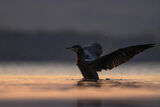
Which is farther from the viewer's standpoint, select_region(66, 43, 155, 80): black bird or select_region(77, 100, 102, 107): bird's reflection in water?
select_region(66, 43, 155, 80): black bird

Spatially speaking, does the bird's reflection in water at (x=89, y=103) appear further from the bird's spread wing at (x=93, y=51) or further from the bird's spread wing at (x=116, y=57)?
the bird's spread wing at (x=93, y=51)

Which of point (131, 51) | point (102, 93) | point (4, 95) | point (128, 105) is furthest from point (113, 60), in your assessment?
point (128, 105)

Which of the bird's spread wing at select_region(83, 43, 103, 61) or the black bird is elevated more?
the bird's spread wing at select_region(83, 43, 103, 61)

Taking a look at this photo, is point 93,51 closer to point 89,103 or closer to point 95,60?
point 95,60

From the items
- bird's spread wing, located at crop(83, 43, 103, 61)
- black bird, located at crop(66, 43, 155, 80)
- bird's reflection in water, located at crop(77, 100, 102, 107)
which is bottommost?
bird's reflection in water, located at crop(77, 100, 102, 107)

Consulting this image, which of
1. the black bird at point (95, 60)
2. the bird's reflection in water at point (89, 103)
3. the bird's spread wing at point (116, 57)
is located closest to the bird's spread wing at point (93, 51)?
the black bird at point (95, 60)

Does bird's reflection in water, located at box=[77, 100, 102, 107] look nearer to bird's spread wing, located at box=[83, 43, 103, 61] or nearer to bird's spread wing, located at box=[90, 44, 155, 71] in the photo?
bird's spread wing, located at box=[90, 44, 155, 71]

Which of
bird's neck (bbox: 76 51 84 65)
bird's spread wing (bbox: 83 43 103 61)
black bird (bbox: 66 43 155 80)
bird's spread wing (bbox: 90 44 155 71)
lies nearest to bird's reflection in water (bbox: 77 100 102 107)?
bird's spread wing (bbox: 90 44 155 71)

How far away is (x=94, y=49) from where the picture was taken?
1720cm

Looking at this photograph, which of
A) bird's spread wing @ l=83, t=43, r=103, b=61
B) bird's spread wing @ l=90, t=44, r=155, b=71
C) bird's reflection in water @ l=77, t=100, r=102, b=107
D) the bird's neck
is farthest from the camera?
bird's spread wing @ l=83, t=43, r=103, b=61

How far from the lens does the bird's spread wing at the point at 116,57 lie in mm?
14875

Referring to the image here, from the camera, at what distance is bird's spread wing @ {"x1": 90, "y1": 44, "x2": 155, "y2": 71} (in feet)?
48.8

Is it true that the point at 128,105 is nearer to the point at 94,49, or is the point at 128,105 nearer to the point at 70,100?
the point at 70,100

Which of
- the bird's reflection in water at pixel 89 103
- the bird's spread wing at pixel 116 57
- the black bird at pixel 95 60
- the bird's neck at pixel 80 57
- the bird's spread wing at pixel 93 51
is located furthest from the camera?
the bird's spread wing at pixel 93 51
